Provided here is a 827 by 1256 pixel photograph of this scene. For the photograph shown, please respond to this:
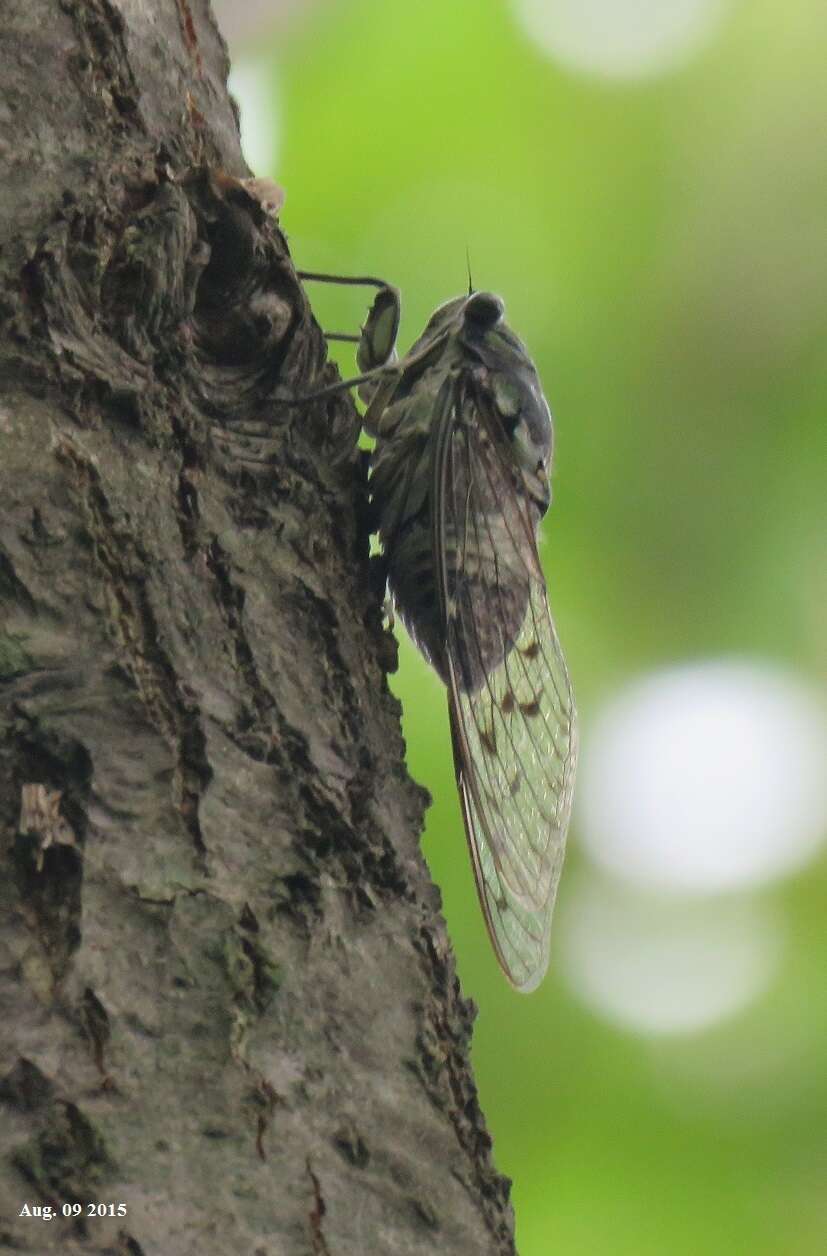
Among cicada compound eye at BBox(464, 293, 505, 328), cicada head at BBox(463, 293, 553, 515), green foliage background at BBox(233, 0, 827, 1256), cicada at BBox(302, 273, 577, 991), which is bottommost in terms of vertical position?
cicada at BBox(302, 273, 577, 991)

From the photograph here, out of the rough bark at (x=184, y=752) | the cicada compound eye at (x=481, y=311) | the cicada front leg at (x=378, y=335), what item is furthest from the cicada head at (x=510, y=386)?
the rough bark at (x=184, y=752)

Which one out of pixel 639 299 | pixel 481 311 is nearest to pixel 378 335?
pixel 481 311

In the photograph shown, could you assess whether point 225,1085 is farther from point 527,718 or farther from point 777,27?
point 777,27

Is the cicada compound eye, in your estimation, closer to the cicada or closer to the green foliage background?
the cicada

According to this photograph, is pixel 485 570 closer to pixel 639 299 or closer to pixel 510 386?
pixel 510 386

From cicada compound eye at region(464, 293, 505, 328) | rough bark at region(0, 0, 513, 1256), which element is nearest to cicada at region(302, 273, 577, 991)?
cicada compound eye at region(464, 293, 505, 328)

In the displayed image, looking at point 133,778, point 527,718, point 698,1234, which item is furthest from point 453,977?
point 698,1234

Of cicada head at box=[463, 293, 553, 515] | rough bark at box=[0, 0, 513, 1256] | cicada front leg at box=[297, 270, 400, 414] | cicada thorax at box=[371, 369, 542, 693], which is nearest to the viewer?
rough bark at box=[0, 0, 513, 1256]
